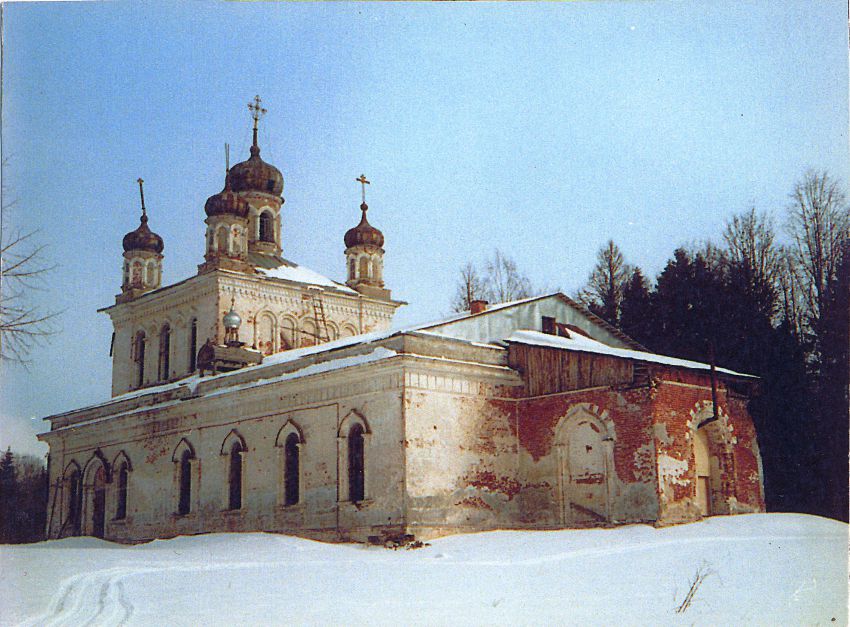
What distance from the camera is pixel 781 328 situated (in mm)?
29016

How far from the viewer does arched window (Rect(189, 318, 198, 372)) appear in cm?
3178

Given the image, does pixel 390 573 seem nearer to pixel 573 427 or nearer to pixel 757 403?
pixel 573 427

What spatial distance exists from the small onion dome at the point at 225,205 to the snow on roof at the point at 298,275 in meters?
2.06

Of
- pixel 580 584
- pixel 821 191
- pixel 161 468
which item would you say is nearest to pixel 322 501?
pixel 161 468

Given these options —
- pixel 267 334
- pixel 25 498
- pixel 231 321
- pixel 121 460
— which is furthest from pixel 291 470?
pixel 25 498

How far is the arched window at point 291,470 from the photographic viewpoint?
23625 mm

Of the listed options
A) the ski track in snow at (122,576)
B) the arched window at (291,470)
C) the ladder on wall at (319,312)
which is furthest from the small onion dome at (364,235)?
the ski track in snow at (122,576)

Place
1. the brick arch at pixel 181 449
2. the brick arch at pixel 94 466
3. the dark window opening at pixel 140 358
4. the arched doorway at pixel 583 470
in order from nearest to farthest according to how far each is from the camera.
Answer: the arched doorway at pixel 583 470
the brick arch at pixel 181 449
the brick arch at pixel 94 466
the dark window opening at pixel 140 358

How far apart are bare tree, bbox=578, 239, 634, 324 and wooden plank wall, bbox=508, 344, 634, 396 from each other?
17.2m

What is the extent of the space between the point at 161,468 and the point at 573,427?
491 inches

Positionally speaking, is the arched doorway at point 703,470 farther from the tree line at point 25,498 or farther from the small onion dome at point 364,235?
the tree line at point 25,498

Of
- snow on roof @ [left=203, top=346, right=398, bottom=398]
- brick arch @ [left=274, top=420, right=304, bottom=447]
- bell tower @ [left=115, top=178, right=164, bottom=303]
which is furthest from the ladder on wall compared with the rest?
brick arch @ [left=274, top=420, right=304, bottom=447]

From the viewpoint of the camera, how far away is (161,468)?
2784cm

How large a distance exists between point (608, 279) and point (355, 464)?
69.3ft
